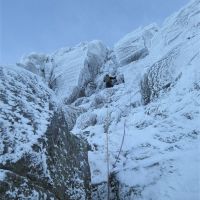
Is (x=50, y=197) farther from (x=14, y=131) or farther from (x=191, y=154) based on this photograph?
(x=191, y=154)

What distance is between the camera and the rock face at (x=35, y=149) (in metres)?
2.84

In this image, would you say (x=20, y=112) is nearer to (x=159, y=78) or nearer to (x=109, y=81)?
(x=159, y=78)

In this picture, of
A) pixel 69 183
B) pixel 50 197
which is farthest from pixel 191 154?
pixel 50 197

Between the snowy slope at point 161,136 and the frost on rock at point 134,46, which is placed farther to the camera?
the frost on rock at point 134,46

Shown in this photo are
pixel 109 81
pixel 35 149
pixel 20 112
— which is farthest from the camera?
pixel 109 81

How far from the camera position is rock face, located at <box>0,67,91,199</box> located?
9.30 ft

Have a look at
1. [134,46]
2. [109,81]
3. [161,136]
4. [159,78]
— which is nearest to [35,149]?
[161,136]

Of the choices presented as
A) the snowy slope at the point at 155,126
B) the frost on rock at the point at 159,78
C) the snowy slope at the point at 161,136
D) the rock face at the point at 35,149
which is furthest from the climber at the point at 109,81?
the rock face at the point at 35,149

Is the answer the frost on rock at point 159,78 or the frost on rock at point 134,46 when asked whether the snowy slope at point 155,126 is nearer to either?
the frost on rock at point 159,78

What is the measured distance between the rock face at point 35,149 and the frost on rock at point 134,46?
13.2 metres

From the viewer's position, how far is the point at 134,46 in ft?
58.0

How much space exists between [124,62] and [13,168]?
1449cm

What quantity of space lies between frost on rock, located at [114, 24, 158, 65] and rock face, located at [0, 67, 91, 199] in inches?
519

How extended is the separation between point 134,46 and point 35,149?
595 inches
